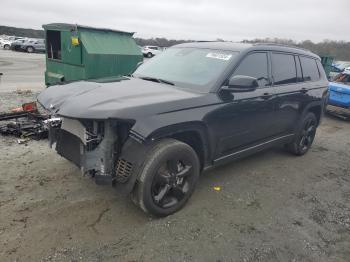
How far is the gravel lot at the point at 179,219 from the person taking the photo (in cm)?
307

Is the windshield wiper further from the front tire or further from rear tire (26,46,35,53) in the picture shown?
rear tire (26,46,35,53)

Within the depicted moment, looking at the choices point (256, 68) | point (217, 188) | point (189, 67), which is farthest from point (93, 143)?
→ point (256, 68)

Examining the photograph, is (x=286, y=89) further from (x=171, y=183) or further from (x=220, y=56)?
(x=171, y=183)

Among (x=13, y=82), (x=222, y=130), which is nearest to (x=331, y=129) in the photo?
(x=222, y=130)

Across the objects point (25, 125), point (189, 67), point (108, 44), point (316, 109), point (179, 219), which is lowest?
point (179, 219)

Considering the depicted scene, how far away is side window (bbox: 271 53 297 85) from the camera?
15.7ft

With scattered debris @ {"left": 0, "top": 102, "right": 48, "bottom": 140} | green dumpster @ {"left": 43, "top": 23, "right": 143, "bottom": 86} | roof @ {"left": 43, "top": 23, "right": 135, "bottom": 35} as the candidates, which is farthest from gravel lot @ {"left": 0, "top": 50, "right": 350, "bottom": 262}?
roof @ {"left": 43, "top": 23, "right": 135, "bottom": 35}

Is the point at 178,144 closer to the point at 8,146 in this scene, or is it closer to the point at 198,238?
the point at 198,238

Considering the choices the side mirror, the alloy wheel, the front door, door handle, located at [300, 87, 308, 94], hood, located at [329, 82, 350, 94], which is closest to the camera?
the alloy wheel

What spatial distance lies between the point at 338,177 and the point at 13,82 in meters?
12.1

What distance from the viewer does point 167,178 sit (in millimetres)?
3490

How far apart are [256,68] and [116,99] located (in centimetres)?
209

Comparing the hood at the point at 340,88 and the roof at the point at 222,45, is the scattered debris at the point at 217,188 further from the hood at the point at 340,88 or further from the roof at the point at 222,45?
the hood at the point at 340,88

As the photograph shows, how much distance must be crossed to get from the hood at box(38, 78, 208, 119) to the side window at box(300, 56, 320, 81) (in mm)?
2622
